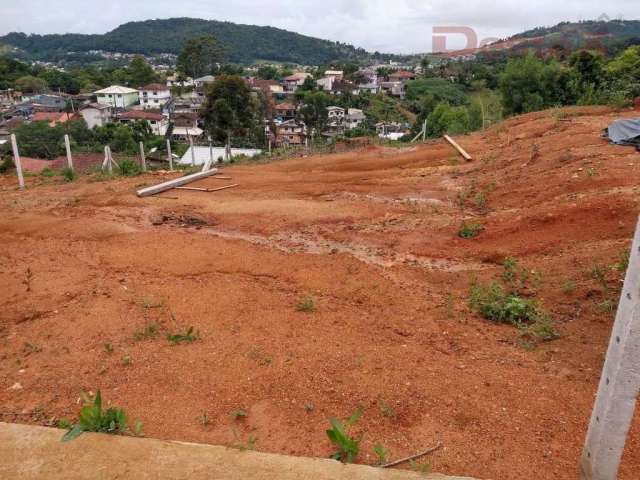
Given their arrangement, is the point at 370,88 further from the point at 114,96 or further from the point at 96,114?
the point at 96,114

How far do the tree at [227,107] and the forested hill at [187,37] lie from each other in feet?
382

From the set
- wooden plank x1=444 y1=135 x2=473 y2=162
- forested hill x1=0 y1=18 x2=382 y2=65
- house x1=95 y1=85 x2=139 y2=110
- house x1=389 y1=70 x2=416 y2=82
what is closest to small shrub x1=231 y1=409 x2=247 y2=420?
wooden plank x1=444 y1=135 x2=473 y2=162

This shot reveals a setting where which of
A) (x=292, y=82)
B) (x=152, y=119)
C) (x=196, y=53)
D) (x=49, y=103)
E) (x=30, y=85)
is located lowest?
(x=152, y=119)

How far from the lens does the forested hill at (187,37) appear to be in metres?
137

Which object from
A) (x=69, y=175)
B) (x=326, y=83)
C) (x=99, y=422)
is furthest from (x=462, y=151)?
(x=326, y=83)

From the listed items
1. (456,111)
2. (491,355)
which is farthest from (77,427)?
(456,111)

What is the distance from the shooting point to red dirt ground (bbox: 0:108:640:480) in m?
2.62

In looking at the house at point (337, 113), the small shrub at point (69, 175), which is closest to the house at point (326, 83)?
the house at point (337, 113)

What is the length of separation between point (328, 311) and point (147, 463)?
2.40 m

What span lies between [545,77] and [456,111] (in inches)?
240

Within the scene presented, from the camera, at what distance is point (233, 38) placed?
141 m

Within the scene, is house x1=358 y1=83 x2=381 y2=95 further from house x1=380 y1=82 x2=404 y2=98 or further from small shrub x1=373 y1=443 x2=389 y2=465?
small shrub x1=373 y1=443 x2=389 y2=465

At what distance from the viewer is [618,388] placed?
67.3 inches

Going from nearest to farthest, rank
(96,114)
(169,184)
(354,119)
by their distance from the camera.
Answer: (169,184) < (96,114) < (354,119)
